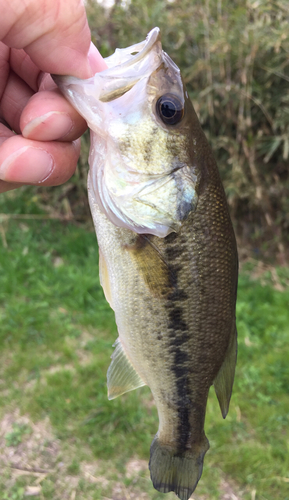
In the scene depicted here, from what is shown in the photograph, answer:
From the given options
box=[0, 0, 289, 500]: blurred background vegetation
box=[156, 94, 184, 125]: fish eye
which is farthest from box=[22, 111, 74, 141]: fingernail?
box=[0, 0, 289, 500]: blurred background vegetation

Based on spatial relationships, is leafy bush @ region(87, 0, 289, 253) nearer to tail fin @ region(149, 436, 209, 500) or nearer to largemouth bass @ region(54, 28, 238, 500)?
largemouth bass @ region(54, 28, 238, 500)

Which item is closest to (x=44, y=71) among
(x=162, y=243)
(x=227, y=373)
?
(x=162, y=243)

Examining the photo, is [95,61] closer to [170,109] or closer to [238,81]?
[170,109]

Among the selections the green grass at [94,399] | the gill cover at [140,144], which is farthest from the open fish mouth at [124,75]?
the green grass at [94,399]

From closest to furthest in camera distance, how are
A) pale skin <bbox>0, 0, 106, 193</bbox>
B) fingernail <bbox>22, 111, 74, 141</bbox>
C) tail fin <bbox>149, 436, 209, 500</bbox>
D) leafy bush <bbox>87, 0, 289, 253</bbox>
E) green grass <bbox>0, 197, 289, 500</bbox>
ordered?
1. pale skin <bbox>0, 0, 106, 193</bbox>
2. fingernail <bbox>22, 111, 74, 141</bbox>
3. tail fin <bbox>149, 436, 209, 500</bbox>
4. green grass <bbox>0, 197, 289, 500</bbox>
5. leafy bush <bbox>87, 0, 289, 253</bbox>

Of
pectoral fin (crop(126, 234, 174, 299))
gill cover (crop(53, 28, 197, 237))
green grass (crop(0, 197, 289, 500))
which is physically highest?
gill cover (crop(53, 28, 197, 237))

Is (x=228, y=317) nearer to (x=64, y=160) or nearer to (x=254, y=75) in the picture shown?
(x=64, y=160)

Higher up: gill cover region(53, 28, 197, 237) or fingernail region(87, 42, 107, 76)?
fingernail region(87, 42, 107, 76)
